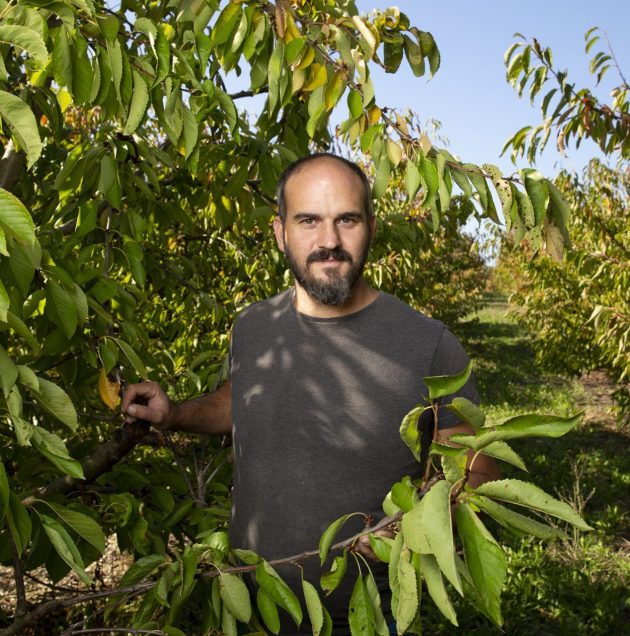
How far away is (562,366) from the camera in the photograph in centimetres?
1052

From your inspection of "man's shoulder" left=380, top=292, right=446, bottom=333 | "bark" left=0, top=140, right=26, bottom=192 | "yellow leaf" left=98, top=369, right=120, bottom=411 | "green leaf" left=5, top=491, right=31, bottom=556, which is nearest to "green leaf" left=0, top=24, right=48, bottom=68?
"green leaf" left=5, top=491, right=31, bottom=556

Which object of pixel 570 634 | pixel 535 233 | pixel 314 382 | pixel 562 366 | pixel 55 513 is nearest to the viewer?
pixel 55 513

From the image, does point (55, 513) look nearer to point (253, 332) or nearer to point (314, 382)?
point (314, 382)

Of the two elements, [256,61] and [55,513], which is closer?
[55,513]

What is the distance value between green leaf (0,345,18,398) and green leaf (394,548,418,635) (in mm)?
622

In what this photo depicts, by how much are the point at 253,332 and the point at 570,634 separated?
3484mm

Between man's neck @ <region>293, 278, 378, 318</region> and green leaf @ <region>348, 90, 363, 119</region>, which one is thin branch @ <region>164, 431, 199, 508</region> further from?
green leaf @ <region>348, 90, 363, 119</region>

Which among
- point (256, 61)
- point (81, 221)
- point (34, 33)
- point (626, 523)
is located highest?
point (256, 61)

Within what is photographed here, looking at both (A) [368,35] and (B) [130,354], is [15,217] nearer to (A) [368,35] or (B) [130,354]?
(B) [130,354]

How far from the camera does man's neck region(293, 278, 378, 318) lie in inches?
86.7

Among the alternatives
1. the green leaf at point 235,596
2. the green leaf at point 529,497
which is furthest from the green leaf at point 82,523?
the green leaf at point 529,497

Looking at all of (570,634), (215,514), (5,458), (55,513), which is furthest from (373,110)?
(570,634)

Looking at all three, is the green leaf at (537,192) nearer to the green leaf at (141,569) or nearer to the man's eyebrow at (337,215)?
the man's eyebrow at (337,215)

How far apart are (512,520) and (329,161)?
1.52 meters
